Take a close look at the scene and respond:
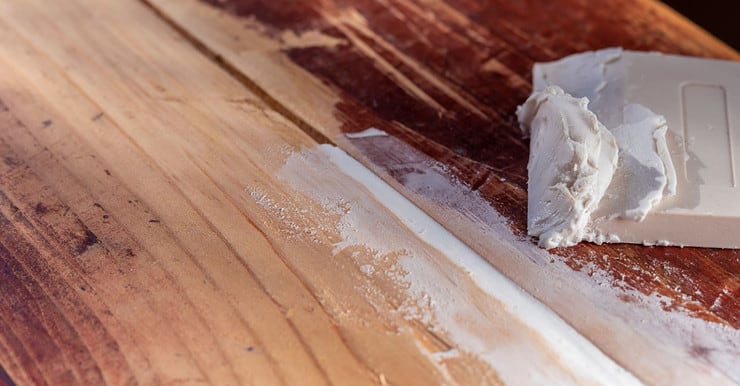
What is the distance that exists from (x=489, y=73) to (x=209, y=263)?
0.65 m

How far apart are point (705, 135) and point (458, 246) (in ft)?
1.37

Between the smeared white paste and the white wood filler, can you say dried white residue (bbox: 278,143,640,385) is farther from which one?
the white wood filler

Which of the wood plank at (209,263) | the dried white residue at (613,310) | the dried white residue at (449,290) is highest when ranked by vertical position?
the dried white residue at (613,310)

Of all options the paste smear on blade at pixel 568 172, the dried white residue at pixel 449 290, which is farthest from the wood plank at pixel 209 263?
the paste smear on blade at pixel 568 172

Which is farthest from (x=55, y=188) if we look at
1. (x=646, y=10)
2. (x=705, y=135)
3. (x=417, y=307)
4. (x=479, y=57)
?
(x=646, y=10)

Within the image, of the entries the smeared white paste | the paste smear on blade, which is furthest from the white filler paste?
the smeared white paste

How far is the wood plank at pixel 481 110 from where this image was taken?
885mm

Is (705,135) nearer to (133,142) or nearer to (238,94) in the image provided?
(238,94)

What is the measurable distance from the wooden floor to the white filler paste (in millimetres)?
36

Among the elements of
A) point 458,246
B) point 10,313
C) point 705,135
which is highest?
point 705,135

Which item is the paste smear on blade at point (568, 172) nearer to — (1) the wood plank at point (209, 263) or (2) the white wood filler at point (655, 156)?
(2) the white wood filler at point (655, 156)

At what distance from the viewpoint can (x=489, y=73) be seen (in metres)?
1.28

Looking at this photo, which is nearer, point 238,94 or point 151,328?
point 151,328

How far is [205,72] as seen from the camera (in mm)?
1239
